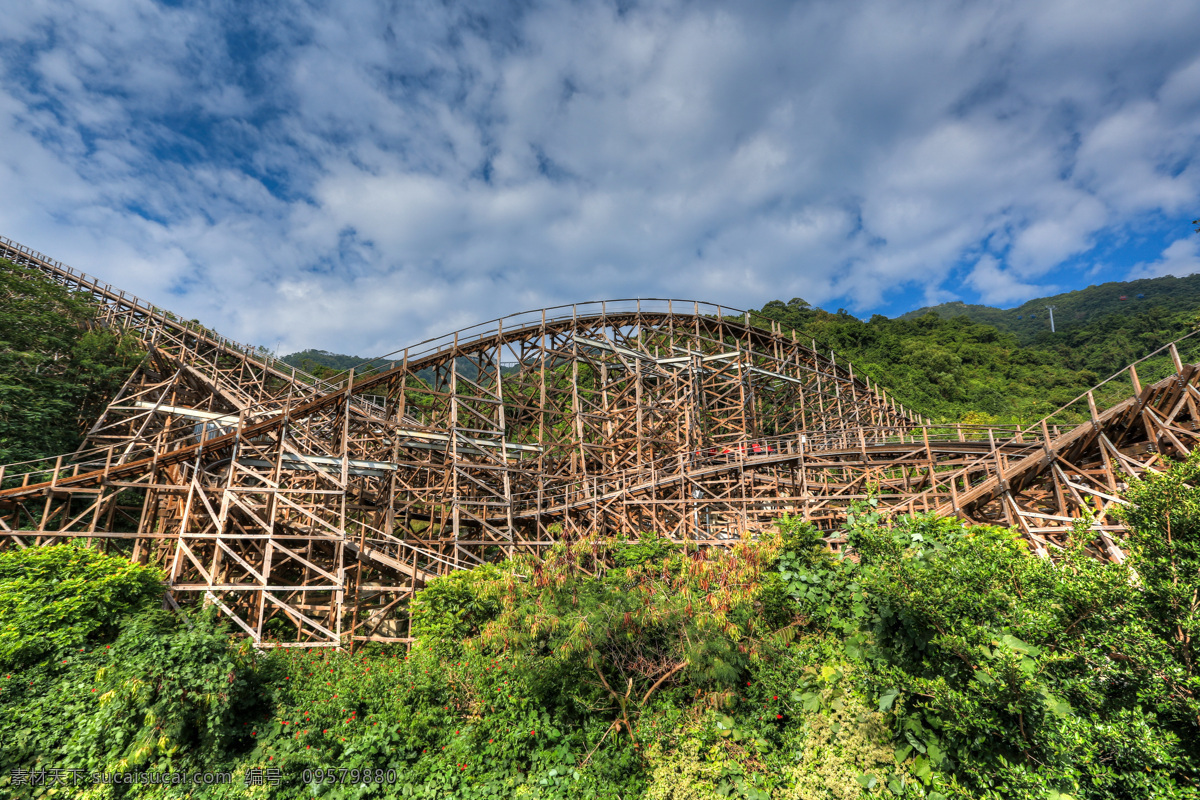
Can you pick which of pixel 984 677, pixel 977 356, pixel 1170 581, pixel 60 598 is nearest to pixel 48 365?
pixel 60 598

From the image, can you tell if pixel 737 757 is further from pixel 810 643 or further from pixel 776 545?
pixel 776 545

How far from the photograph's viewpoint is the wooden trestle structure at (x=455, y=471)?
9891mm

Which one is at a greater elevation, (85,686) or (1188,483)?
(1188,483)

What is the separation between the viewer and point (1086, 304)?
254 ft

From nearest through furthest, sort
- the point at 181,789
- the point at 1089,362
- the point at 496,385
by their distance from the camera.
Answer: the point at 181,789 < the point at 496,385 < the point at 1089,362

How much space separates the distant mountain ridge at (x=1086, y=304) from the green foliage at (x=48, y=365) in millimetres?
72607

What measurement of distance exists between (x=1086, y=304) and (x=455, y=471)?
328 feet

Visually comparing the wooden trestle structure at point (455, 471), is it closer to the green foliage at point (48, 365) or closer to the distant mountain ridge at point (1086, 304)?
the green foliage at point (48, 365)

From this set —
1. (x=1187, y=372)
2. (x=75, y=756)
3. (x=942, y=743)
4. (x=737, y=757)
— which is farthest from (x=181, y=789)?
(x=1187, y=372)

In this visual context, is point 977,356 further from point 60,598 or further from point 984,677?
point 60,598

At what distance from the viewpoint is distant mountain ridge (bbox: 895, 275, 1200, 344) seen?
67.1 meters

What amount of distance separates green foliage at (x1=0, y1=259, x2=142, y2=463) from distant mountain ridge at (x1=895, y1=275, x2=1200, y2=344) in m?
72.6

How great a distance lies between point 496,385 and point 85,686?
11318mm

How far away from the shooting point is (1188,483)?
417cm
